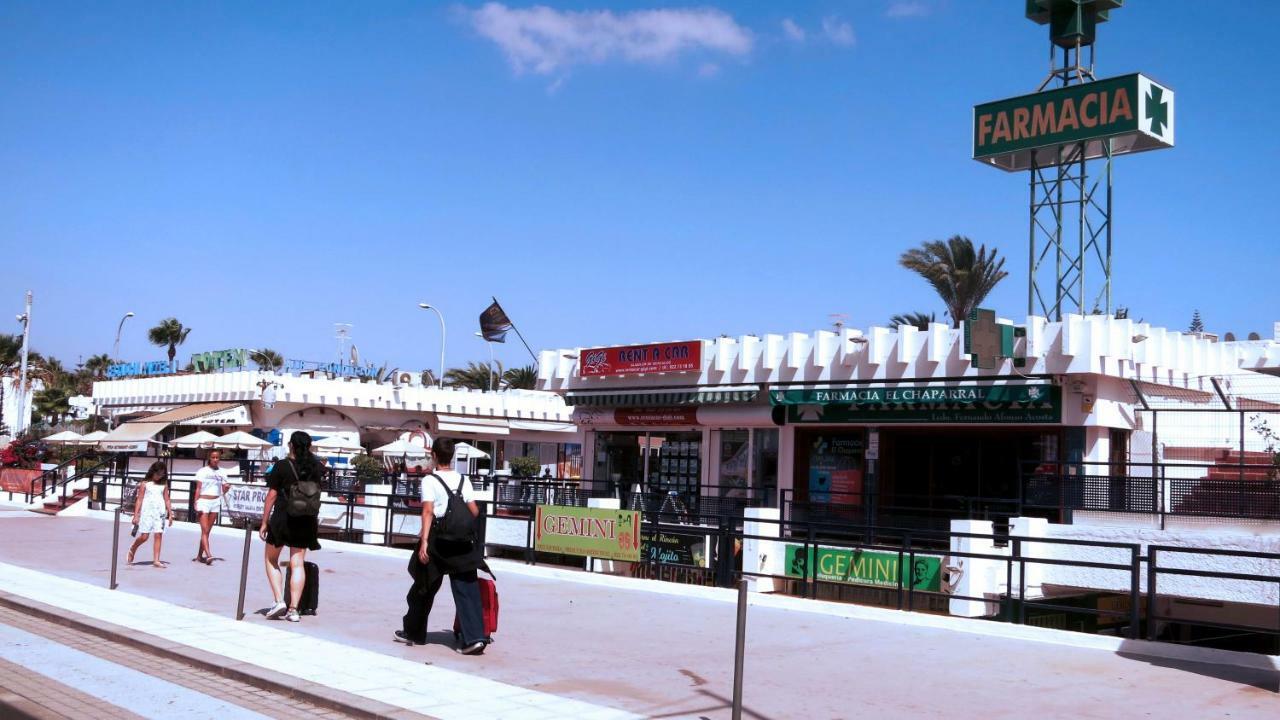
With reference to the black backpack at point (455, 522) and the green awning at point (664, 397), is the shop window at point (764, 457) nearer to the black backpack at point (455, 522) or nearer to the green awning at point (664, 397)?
the green awning at point (664, 397)

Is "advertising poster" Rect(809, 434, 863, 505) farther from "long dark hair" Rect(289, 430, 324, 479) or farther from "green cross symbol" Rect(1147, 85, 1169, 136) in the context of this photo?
"long dark hair" Rect(289, 430, 324, 479)

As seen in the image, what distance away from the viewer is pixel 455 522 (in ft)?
32.5

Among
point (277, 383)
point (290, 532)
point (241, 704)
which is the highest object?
point (277, 383)

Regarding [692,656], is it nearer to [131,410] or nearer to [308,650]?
[308,650]

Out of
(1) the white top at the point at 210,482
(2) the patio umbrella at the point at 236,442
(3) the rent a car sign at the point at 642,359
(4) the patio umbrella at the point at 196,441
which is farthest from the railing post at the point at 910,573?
(4) the patio umbrella at the point at 196,441

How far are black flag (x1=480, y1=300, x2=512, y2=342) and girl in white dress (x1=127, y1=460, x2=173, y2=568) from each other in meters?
28.8

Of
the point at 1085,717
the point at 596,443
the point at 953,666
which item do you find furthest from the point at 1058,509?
the point at 596,443

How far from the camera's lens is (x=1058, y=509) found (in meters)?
21.0

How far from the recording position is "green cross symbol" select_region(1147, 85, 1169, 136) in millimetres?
28188

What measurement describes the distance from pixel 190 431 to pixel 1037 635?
41.9 meters

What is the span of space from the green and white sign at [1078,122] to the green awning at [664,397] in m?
8.88

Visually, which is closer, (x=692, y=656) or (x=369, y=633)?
(x=692, y=656)

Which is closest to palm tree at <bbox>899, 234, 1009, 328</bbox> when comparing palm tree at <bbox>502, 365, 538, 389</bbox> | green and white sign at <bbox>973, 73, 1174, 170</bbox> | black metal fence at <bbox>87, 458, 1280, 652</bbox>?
green and white sign at <bbox>973, 73, 1174, 170</bbox>

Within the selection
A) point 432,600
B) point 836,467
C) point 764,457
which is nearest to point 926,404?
point 836,467
